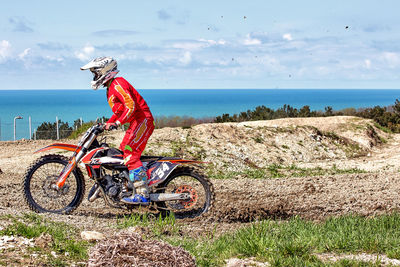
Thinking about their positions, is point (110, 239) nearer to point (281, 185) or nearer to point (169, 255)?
point (169, 255)

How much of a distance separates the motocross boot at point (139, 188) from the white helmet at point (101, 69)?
4.50ft

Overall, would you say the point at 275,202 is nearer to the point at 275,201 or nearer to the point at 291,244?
the point at 275,201

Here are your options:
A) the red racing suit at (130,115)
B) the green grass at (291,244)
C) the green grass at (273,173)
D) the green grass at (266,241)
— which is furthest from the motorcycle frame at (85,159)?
the green grass at (273,173)

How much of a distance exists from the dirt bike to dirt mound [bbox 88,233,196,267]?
319cm

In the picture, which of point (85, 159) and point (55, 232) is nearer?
point (55, 232)

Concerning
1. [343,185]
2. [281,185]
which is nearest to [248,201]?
[281,185]

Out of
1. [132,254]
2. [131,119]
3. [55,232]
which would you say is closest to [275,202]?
[131,119]

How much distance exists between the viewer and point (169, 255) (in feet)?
14.4

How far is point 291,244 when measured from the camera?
5508 millimetres

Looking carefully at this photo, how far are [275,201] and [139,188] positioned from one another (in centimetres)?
261

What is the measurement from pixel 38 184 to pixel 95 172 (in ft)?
3.32

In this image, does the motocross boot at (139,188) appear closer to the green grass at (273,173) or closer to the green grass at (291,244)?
the green grass at (291,244)

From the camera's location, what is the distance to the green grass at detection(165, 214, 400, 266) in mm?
5266

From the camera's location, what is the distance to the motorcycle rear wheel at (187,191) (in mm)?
7676
